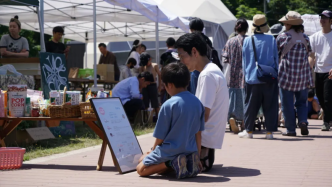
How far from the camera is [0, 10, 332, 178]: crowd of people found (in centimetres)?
566

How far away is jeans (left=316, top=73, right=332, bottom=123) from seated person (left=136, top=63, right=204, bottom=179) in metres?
5.91

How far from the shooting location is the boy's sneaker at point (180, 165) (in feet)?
18.3

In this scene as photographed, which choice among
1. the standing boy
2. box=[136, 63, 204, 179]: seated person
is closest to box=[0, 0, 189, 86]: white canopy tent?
the standing boy

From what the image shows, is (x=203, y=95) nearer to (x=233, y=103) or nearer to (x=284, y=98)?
(x=284, y=98)

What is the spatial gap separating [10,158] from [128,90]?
18.6ft

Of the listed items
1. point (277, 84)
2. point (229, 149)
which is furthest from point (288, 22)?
point (229, 149)

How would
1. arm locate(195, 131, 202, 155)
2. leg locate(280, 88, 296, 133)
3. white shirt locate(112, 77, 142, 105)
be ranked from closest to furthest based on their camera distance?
arm locate(195, 131, 202, 155), leg locate(280, 88, 296, 133), white shirt locate(112, 77, 142, 105)

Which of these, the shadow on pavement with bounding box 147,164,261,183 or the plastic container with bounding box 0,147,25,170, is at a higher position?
the plastic container with bounding box 0,147,25,170

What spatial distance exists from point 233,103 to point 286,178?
5642 millimetres

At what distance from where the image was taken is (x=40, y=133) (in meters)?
9.23

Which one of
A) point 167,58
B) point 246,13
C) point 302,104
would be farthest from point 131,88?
point 246,13

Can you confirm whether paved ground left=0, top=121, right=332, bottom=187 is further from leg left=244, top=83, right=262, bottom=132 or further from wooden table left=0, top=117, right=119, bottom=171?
leg left=244, top=83, right=262, bottom=132

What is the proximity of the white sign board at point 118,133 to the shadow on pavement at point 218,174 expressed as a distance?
495 mm

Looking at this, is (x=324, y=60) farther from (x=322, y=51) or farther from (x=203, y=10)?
(x=203, y=10)
